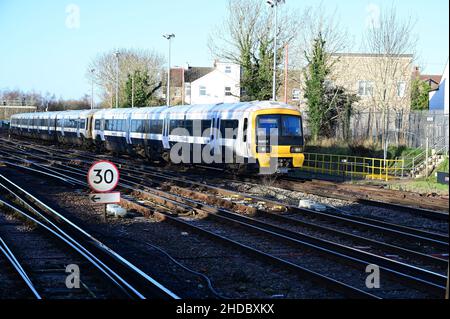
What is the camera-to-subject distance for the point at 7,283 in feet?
26.1

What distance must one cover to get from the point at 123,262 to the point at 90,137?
3340 centimetres

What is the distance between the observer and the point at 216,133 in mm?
22766

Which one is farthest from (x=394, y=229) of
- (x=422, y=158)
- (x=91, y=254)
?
(x=422, y=158)

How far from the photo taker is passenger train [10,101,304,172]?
68.2 feet

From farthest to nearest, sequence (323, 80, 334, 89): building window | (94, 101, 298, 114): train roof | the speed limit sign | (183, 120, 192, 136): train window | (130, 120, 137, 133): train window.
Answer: (323, 80, 334, 89): building window, (130, 120, 137, 133): train window, (183, 120, 192, 136): train window, (94, 101, 298, 114): train roof, the speed limit sign

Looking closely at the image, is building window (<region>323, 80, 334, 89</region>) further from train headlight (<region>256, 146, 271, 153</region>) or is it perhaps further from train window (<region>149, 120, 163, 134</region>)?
train headlight (<region>256, 146, 271, 153</region>)

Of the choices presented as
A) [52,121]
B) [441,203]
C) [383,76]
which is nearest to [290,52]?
[383,76]

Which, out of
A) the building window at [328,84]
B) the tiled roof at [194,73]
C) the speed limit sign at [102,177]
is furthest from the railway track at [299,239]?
the tiled roof at [194,73]

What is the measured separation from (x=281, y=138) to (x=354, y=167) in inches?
311

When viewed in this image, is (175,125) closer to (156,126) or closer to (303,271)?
(156,126)

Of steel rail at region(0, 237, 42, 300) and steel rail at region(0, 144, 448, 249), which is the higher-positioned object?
steel rail at region(0, 144, 448, 249)

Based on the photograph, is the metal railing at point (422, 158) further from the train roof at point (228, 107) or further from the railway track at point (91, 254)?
the railway track at point (91, 254)

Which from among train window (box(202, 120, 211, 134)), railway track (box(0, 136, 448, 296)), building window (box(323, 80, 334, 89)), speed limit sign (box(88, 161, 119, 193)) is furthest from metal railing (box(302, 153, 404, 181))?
speed limit sign (box(88, 161, 119, 193))

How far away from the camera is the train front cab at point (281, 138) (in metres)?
20.7
